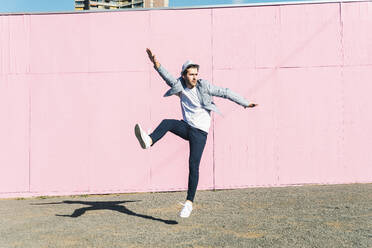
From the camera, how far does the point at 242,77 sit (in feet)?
27.7

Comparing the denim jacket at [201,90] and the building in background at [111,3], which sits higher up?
the building in background at [111,3]

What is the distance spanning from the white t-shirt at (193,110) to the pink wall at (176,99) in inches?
139

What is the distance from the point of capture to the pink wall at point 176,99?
27.6ft

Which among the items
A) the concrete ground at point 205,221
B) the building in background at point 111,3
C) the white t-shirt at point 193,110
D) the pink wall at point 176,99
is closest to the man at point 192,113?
the white t-shirt at point 193,110

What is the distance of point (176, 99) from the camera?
27.9 feet

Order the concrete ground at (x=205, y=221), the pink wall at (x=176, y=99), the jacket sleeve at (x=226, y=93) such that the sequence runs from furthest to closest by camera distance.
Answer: the pink wall at (x=176, y=99) → the jacket sleeve at (x=226, y=93) → the concrete ground at (x=205, y=221)

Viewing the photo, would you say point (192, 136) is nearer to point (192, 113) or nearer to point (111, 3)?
point (192, 113)

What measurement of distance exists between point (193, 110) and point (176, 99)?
3.60 metres

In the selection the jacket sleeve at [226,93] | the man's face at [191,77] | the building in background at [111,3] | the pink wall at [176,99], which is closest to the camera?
the man's face at [191,77]

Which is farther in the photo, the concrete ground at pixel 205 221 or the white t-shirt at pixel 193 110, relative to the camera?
the white t-shirt at pixel 193 110

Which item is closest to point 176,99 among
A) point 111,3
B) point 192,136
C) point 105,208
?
point 105,208

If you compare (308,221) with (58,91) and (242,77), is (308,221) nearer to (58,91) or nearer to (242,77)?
(242,77)

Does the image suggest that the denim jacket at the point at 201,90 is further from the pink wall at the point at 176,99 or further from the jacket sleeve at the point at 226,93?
the pink wall at the point at 176,99

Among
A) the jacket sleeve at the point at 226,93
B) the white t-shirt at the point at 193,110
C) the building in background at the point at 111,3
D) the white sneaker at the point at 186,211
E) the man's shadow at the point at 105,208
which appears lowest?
the man's shadow at the point at 105,208
